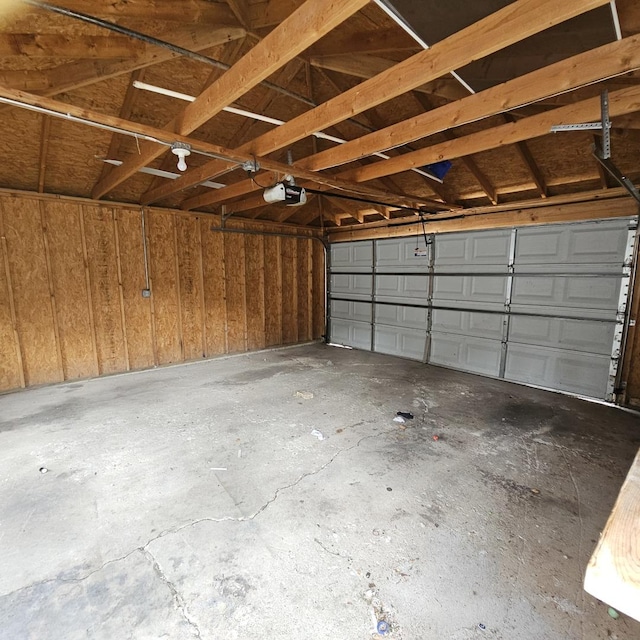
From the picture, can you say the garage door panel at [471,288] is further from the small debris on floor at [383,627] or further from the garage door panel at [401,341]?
the small debris on floor at [383,627]

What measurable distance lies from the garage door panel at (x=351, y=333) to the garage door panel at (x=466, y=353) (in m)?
1.54

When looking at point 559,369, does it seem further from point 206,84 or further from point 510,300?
point 206,84

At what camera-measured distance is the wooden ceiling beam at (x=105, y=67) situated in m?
2.40

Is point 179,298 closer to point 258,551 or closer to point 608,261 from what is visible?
point 258,551

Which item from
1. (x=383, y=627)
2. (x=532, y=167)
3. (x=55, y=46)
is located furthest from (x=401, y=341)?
(x=55, y=46)

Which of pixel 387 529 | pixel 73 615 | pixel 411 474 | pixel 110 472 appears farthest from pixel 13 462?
pixel 411 474

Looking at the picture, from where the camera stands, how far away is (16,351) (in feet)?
14.5

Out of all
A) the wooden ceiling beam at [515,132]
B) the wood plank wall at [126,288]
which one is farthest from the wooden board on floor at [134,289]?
the wooden ceiling beam at [515,132]

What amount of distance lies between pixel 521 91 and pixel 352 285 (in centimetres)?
521

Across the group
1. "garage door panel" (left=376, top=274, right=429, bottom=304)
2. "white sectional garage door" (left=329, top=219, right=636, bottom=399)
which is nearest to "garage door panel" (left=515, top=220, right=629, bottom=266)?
"white sectional garage door" (left=329, top=219, right=636, bottom=399)

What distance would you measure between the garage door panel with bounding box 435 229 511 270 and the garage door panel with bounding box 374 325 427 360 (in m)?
1.29

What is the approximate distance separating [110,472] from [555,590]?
9.54 ft

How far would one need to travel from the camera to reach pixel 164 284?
5543 mm

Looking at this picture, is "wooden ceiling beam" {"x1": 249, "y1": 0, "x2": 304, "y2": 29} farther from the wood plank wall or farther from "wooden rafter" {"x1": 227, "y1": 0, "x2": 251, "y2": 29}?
the wood plank wall
